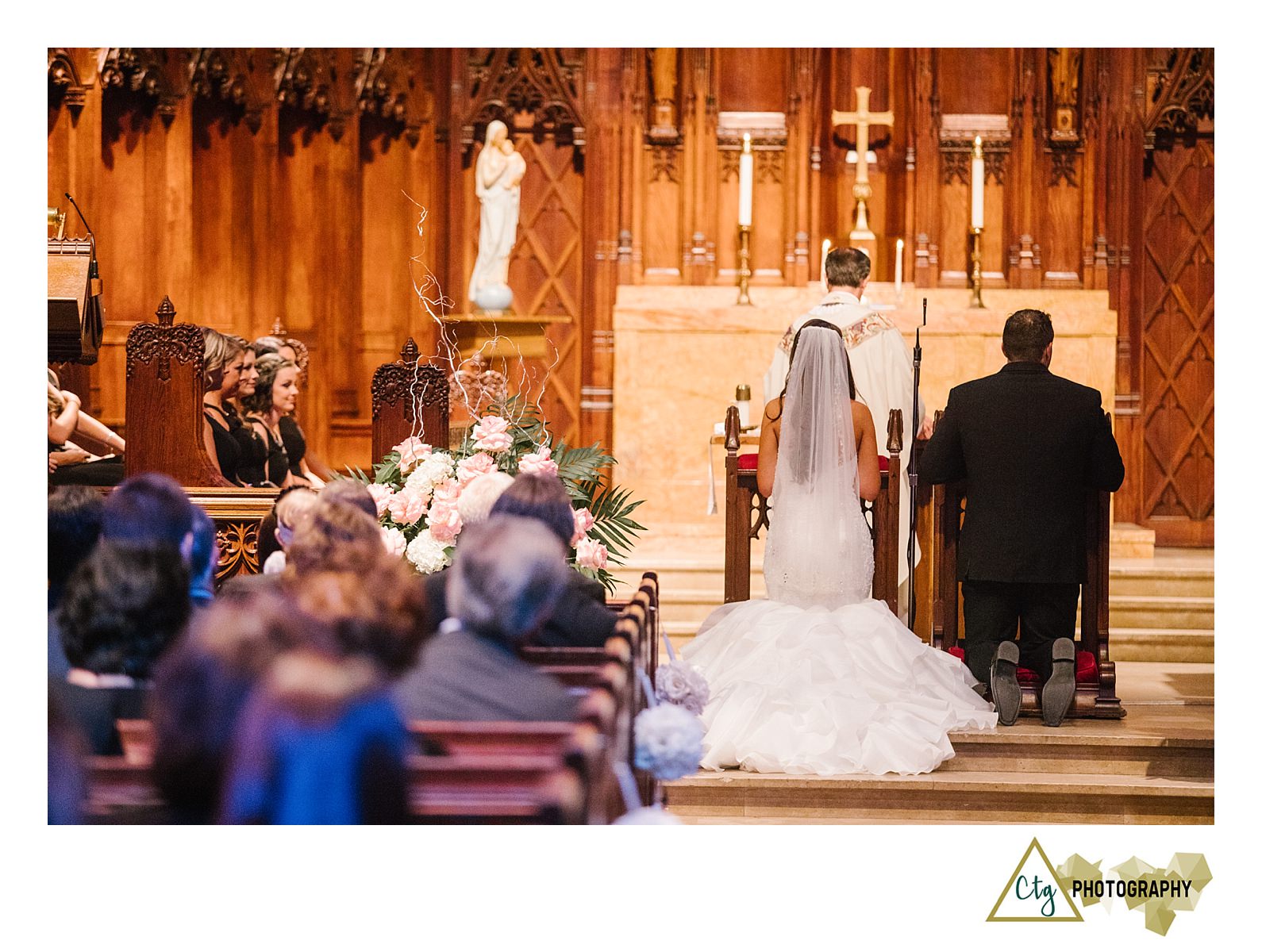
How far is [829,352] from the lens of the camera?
5.23m

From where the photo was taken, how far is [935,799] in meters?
4.68

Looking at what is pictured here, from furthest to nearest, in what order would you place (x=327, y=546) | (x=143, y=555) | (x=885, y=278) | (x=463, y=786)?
(x=885, y=278), (x=327, y=546), (x=143, y=555), (x=463, y=786)

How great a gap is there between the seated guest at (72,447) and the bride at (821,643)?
2538mm

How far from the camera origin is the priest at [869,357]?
6.33 metres

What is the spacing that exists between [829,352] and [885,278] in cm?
446

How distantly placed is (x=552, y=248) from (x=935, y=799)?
6039 millimetres

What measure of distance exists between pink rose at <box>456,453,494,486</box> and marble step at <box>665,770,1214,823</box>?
1.26m

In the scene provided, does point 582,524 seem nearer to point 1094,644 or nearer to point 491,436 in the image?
point 491,436

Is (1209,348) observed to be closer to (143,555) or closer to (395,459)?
(395,459)

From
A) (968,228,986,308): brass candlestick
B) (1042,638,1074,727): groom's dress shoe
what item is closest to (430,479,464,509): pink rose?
(1042,638,1074,727): groom's dress shoe

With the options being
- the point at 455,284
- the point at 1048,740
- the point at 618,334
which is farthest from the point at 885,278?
the point at 1048,740

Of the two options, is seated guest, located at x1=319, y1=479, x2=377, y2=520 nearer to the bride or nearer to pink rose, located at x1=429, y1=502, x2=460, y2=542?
pink rose, located at x1=429, y1=502, x2=460, y2=542

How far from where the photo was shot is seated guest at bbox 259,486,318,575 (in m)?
4.30
